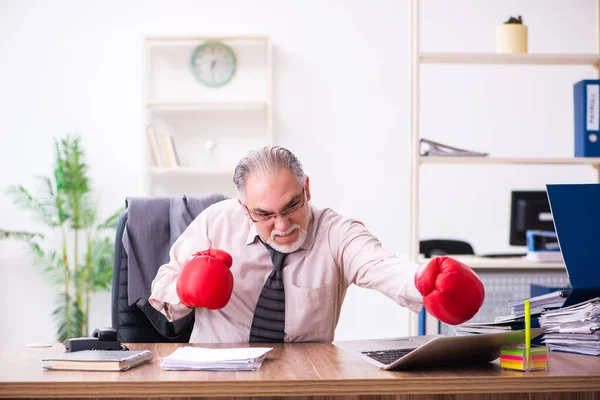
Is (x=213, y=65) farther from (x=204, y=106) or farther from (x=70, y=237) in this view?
(x=70, y=237)

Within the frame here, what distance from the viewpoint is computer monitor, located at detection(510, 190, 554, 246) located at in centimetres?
362

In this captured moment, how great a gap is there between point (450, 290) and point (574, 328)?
14.2 inches

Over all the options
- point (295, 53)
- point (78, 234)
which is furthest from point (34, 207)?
point (295, 53)

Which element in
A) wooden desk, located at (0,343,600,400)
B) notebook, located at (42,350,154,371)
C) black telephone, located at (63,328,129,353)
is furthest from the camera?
black telephone, located at (63,328,129,353)

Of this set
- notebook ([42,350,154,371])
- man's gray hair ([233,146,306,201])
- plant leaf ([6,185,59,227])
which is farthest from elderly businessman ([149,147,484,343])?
plant leaf ([6,185,59,227])

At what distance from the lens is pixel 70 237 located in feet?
15.2

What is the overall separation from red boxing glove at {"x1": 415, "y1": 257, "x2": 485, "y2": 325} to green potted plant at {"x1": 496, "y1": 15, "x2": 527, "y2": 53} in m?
2.11

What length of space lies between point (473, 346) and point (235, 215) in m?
0.88

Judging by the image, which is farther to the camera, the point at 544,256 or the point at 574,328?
the point at 544,256

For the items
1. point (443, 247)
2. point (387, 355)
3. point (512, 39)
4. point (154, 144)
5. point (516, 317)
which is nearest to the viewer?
point (387, 355)

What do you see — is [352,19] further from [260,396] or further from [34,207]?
[260,396]

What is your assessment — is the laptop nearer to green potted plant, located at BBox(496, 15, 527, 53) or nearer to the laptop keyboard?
the laptop keyboard

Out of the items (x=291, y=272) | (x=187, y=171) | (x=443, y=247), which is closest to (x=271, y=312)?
(x=291, y=272)

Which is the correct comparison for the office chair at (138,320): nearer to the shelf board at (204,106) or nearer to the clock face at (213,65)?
the shelf board at (204,106)
